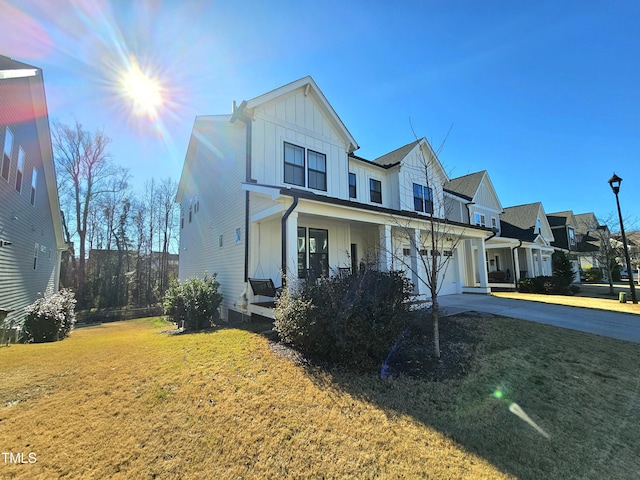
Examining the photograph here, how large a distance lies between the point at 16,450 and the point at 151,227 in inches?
1334

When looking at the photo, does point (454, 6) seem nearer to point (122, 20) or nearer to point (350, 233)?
point (350, 233)

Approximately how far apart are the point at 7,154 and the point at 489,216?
26085mm

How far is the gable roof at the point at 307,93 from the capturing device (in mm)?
10199

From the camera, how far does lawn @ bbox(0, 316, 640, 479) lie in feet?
8.92

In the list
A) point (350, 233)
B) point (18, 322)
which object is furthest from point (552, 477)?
point (18, 322)

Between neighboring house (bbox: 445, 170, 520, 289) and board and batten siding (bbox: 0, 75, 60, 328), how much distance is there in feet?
66.5

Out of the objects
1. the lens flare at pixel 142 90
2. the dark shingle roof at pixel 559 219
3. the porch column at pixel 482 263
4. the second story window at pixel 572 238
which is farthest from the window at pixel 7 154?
the second story window at pixel 572 238

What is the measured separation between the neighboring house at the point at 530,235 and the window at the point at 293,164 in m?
17.9

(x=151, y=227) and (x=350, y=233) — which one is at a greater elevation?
(x=151, y=227)

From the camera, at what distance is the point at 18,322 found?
33.0ft

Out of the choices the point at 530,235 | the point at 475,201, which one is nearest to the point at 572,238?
the point at 530,235

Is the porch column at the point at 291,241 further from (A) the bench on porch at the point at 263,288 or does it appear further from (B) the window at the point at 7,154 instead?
(B) the window at the point at 7,154

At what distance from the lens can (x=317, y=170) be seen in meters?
11.7

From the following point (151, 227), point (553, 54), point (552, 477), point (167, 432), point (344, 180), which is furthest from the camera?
point (151, 227)
